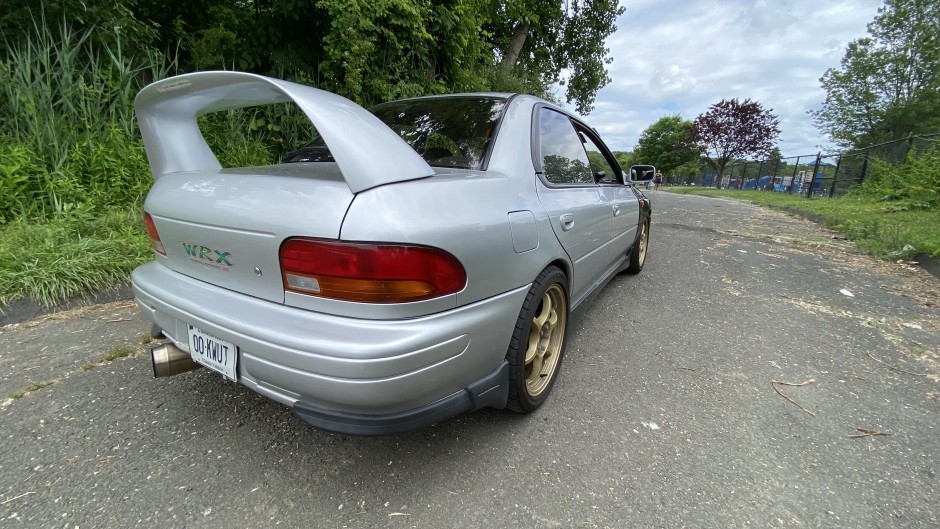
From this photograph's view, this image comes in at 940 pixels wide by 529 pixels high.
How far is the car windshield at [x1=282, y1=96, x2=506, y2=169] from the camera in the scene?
1.98m

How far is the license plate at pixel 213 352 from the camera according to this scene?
1438 mm

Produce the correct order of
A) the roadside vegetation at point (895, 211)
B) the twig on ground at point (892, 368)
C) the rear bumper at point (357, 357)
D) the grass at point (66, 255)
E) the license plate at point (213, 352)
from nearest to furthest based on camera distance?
1. the rear bumper at point (357, 357)
2. the license plate at point (213, 352)
3. the twig on ground at point (892, 368)
4. the grass at point (66, 255)
5. the roadside vegetation at point (895, 211)

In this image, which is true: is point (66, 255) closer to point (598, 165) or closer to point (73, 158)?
point (73, 158)

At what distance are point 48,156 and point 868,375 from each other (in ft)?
21.5

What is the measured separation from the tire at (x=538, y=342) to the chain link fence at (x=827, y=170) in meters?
13.7

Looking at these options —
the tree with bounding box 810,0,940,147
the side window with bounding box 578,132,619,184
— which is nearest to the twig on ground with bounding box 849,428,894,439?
the side window with bounding box 578,132,619,184

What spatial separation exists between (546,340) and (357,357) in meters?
1.17

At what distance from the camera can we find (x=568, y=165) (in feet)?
8.47

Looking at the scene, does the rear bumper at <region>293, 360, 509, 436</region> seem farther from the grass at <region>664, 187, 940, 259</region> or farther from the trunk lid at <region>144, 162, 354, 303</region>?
the grass at <region>664, 187, 940, 259</region>

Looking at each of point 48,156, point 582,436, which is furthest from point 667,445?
point 48,156

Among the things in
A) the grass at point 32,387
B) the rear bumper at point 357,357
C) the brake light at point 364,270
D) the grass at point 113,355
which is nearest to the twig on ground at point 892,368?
the rear bumper at point 357,357

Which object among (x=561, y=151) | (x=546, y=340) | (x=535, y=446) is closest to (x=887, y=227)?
(x=561, y=151)

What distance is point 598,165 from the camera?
329 cm

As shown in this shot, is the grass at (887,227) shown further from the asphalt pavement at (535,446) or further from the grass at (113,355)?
the grass at (113,355)
